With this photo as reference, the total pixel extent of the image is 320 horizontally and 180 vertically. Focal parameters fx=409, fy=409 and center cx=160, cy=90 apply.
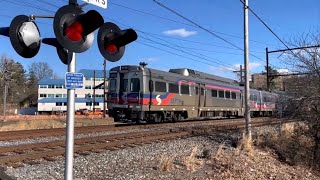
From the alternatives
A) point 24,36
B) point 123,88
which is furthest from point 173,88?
point 24,36

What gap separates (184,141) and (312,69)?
5544 mm

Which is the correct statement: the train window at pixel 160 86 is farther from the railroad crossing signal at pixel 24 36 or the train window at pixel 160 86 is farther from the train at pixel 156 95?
the railroad crossing signal at pixel 24 36

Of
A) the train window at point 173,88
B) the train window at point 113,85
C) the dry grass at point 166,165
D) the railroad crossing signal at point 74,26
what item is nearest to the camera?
the railroad crossing signal at point 74,26

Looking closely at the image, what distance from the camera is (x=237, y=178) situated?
1003 cm

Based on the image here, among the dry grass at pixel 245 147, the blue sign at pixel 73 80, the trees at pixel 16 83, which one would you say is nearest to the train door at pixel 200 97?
the dry grass at pixel 245 147

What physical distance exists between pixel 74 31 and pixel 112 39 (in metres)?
0.73

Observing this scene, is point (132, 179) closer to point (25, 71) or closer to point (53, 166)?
point (53, 166)

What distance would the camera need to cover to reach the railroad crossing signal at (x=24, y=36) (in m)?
4.69

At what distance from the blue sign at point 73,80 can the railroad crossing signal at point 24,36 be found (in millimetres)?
487

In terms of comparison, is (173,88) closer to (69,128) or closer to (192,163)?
(192,163)

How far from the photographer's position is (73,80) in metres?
4.90

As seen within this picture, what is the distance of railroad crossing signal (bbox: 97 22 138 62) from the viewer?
5223mm

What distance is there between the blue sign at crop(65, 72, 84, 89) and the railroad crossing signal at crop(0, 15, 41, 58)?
19.2 inches

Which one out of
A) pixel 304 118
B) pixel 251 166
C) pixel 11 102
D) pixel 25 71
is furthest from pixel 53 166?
pixel 25 71
